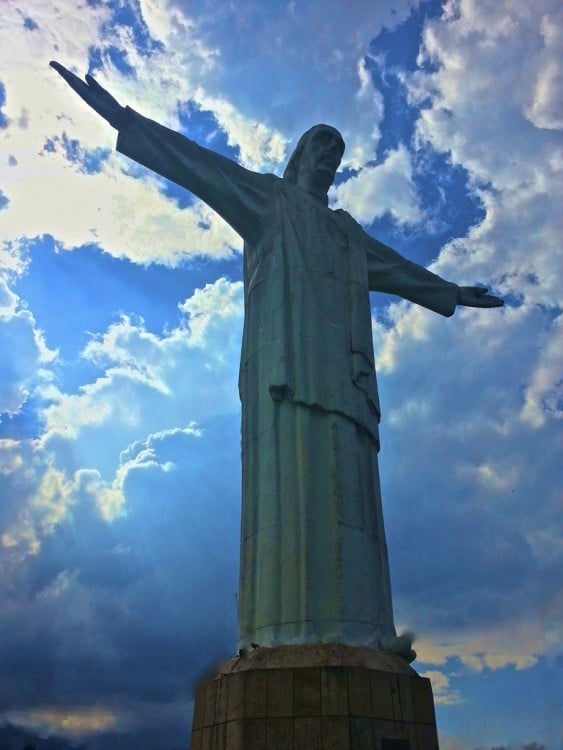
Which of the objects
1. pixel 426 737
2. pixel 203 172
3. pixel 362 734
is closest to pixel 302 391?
pixel 203 172

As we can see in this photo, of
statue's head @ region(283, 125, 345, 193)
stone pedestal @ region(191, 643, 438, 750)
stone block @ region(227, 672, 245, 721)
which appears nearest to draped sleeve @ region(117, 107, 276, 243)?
statue's head @ region(283, 125, 345, 193)

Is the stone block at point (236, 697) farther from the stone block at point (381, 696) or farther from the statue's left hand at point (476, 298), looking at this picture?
the statue's left hand at point (476, 298)

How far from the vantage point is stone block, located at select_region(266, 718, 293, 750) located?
6.96 meters

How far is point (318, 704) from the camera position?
7.06 meters

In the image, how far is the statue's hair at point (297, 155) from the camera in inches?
477

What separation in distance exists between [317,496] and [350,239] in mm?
4943

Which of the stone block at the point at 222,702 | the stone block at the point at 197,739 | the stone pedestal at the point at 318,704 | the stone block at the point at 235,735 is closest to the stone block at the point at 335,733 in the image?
the stone pedestal at the point at 318,704

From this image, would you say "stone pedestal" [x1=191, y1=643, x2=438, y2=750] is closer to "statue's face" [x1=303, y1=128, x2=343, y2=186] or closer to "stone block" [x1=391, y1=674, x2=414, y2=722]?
"stone block" [x1=391, y1=674, x2=414, y2=722]

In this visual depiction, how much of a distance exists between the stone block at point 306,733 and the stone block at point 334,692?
0.14 meters

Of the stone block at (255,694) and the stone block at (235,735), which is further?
the stone block at (255,694)

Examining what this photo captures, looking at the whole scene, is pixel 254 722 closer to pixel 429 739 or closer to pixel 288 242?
pixel 429 739

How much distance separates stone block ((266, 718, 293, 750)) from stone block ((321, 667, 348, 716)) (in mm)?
391

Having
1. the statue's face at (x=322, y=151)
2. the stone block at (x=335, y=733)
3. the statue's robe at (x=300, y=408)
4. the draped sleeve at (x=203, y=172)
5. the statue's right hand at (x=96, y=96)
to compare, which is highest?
the statue's face at (x=322, y=151)

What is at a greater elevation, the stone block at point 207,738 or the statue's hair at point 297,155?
the statue's hair at point 297,155
